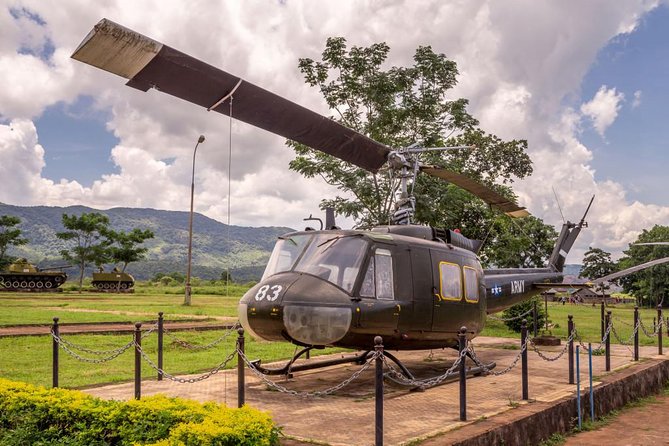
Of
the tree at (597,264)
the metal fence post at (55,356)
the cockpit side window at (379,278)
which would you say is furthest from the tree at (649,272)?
the metal fence post at (55,356)

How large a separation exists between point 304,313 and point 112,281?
51373mm

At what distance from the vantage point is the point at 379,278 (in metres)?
8.84

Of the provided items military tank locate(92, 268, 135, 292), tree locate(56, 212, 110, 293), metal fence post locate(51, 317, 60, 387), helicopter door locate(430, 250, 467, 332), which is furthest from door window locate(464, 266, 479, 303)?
tree locate(56, 212, 110, 293)

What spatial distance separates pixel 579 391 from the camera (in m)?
9.06

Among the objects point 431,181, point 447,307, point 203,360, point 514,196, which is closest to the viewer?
point 447,307

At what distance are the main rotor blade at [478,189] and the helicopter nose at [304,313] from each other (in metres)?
3.06

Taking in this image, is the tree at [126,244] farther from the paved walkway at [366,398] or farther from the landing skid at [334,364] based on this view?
the paved walkway at [366,398]

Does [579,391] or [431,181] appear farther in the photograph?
[431,181]

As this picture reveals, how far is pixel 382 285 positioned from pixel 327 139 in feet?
7.55

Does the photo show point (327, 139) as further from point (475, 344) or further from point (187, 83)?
point (475, 344)

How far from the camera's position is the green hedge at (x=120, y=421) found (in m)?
5.16

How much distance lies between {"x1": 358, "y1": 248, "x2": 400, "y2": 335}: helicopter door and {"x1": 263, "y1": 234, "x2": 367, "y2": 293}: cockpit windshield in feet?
0.76

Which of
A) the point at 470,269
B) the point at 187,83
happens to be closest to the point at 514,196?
the point at 470,269

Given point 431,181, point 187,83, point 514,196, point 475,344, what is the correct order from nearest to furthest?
point 187,83
point 475,344
point 431,181
point 514,196
